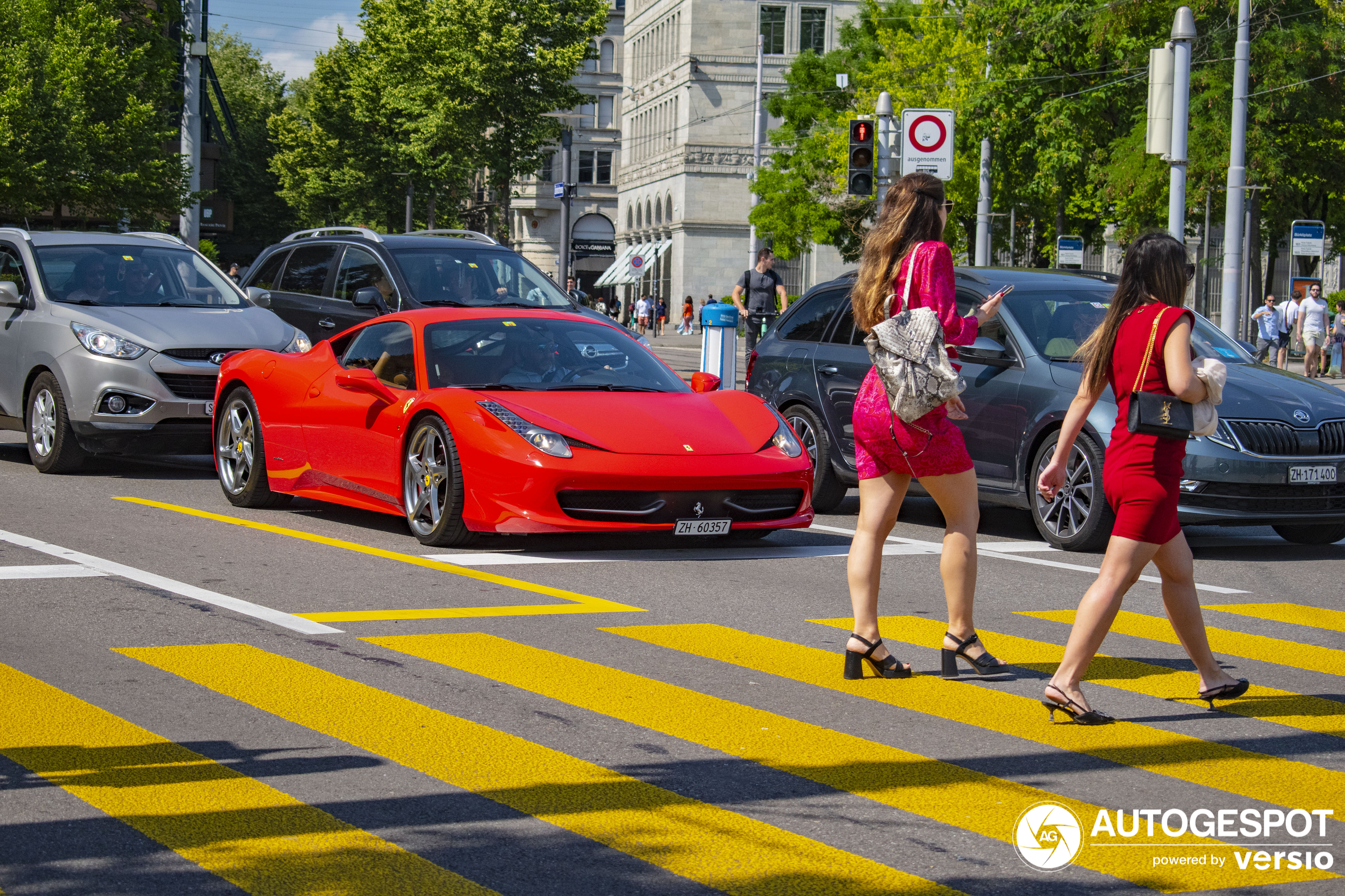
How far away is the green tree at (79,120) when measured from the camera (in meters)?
31.4

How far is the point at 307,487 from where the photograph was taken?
10.5 meters

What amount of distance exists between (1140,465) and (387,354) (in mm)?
5773

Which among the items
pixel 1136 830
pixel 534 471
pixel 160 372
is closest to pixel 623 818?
pixel 1136 830

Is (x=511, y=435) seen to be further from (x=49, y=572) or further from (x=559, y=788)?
(x=559, y=788)

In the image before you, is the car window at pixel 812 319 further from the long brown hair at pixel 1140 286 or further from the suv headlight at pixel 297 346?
the long brown hair at pixel 1140 286

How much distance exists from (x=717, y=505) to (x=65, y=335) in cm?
633

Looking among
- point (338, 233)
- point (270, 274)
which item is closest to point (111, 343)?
point (338, 233)

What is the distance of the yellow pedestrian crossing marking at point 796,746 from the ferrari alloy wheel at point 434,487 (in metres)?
2.44

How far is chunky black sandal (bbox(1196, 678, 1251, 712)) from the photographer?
574 centimetres

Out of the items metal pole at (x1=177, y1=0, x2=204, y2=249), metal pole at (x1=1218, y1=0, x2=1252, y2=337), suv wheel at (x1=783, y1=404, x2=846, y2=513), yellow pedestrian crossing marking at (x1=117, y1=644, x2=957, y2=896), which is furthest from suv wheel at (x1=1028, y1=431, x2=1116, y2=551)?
metal pole at (x1=177, y1=0, x2=204, y2=249)

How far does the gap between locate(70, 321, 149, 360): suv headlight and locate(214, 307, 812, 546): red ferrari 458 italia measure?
2.14m

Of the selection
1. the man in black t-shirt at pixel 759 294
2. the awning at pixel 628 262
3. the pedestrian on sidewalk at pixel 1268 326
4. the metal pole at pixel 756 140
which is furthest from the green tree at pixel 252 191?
the man in black t-shirt at pixel 759 294

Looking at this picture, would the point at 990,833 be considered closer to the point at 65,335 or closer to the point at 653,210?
the point at 65,335

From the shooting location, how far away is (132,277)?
46.6 ft
